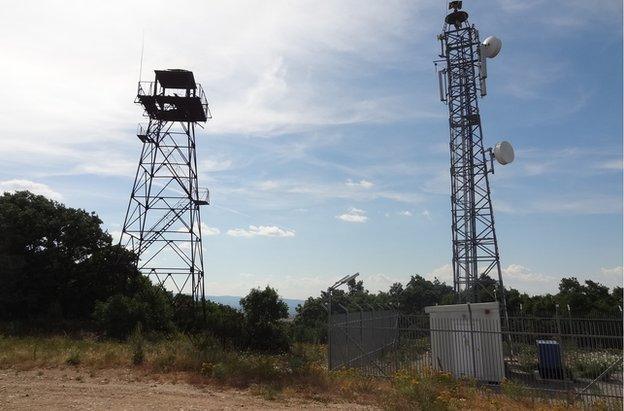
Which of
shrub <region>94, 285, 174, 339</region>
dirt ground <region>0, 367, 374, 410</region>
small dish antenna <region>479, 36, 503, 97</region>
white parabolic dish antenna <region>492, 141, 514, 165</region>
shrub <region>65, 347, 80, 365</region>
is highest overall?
small dish antenna <region>479, 36, 503, 97</region>

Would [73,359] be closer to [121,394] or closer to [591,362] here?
[121,394]

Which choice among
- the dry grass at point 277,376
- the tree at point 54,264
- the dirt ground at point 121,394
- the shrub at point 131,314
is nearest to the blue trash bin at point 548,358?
the dry grass at point 277,376

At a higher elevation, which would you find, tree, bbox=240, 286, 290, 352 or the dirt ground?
tree, bbox=240, 286, 290, 352

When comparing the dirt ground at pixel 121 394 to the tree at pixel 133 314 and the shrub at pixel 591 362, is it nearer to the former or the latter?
the shrub at pixel 591 362

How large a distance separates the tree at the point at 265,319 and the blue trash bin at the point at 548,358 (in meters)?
11.4

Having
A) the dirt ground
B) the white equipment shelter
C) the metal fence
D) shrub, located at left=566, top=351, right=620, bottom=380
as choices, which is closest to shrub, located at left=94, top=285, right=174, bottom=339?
the dirt ground

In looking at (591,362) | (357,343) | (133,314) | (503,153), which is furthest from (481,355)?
(133,314)

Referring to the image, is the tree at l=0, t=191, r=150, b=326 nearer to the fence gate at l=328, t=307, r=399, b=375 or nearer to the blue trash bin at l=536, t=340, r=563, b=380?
the fence gate at l=328, t=307, r=399, b=375

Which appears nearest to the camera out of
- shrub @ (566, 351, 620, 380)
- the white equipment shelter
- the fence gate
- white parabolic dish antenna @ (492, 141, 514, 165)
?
shrub @ (566, 351, 620, 380)

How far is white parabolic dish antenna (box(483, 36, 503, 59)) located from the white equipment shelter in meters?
12.8

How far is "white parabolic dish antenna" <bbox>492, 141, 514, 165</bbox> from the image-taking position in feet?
71.1

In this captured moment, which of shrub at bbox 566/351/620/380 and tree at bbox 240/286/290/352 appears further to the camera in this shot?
tree at bbox 240/286/290/352

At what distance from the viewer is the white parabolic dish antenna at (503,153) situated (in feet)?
71.1

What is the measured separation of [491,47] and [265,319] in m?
16.9
